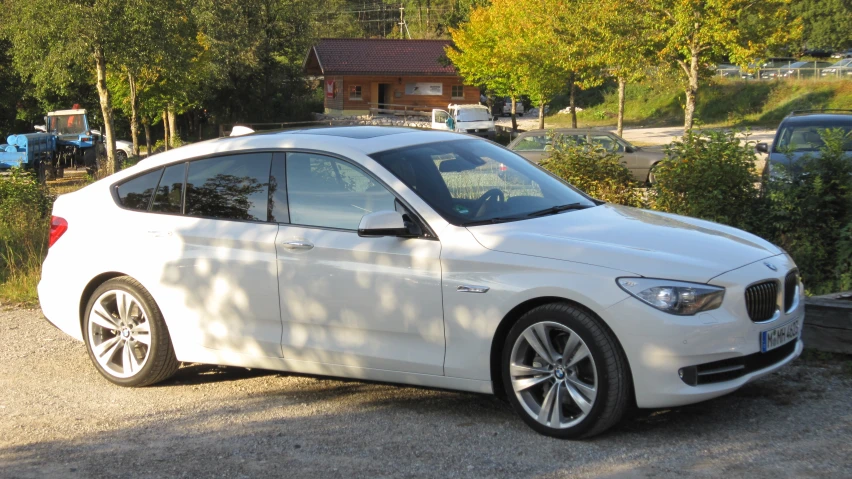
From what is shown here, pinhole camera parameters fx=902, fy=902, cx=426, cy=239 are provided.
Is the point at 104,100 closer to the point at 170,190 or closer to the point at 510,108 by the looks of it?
the point at 170,190

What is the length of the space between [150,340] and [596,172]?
5364 millimetres

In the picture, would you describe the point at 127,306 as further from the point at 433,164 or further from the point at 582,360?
the point at 582,360

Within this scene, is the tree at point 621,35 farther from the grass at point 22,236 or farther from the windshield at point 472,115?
the grass at point 22,236

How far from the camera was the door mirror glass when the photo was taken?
5.08 metres

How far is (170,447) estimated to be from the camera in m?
5.03

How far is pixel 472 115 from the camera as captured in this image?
140ft

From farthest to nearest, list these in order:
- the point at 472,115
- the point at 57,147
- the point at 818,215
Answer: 1. the point at 472,115
2. the point at 57,147
3. the point at 818,215

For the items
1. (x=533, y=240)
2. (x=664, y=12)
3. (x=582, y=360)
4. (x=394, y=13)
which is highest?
(x=394, y=13)

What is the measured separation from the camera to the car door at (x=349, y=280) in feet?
Answer: 16.9

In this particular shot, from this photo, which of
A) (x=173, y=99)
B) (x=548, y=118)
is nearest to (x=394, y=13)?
(x=548, y=118)

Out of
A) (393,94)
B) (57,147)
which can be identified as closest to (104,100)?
(57,147)

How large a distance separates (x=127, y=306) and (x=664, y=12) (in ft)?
75.3

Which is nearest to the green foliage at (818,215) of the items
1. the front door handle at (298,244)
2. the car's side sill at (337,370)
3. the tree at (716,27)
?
the car's side sill at (337,370)

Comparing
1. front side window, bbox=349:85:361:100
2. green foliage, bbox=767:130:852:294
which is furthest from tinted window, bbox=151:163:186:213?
front side window, bbox=349:85:361:100
